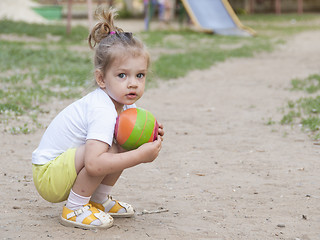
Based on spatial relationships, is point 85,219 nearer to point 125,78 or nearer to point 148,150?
point 148,150

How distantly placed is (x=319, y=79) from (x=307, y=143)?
366cm

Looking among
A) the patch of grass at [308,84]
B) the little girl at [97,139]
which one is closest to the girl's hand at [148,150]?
the little girl at [97,139]

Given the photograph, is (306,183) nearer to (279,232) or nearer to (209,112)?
(279,232)

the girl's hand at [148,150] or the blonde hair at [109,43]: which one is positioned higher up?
the blonde hair at [109,43]

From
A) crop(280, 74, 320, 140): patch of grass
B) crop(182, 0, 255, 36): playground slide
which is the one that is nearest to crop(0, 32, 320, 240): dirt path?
crop(280, 74, 320, 140): patch of grass

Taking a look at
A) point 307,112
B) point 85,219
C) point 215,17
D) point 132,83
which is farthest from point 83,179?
point 215,17

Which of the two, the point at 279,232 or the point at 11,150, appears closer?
the point at 279,232

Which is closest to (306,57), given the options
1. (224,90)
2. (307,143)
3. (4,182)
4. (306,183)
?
(224,90)

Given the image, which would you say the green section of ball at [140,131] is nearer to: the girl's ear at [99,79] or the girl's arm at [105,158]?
the girl's arm at [105,158]

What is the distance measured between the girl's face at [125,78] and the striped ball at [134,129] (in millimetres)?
93

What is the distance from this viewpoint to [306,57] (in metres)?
12.5

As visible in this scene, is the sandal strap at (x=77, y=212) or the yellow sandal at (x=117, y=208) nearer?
the sandal strap at (x=77, y=212)

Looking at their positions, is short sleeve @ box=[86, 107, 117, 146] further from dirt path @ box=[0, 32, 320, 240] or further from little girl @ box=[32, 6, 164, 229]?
dirt path @ box=[0, 32, 320, 240]

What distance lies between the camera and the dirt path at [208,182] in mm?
3398
